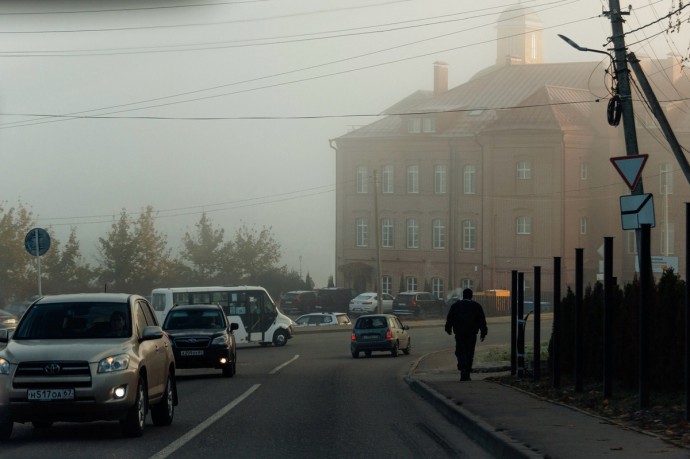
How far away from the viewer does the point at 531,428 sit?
13195 mm

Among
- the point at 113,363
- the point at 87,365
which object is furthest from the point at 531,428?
the point at 87,365

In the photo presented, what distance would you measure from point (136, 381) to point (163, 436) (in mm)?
826

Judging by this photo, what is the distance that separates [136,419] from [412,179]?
74455 millimetres

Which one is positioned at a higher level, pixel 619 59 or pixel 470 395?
pixel 619 59

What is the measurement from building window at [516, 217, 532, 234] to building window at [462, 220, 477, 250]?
4332 millimetres

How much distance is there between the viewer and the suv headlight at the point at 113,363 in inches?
518

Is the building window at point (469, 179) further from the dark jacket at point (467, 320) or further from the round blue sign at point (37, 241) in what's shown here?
the dark jacket at point (467, 320)

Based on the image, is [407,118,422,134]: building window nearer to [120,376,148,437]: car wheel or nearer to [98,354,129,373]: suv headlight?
[120,376,148,437]: car wheel

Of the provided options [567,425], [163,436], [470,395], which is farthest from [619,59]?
[163,436]

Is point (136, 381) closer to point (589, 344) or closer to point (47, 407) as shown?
point (47, 407)

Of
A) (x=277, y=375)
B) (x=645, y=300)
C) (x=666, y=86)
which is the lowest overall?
(x=277, y=375)

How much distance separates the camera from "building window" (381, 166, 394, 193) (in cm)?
8844

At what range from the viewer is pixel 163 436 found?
1384 centimetres

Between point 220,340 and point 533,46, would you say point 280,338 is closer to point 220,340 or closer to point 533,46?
point 220,340
